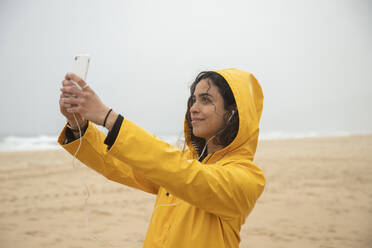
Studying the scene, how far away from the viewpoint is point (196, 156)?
1863 mm

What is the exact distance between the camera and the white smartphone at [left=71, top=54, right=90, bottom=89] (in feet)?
3.86

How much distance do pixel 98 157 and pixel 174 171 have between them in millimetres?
765

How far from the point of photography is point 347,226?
5.08 metres

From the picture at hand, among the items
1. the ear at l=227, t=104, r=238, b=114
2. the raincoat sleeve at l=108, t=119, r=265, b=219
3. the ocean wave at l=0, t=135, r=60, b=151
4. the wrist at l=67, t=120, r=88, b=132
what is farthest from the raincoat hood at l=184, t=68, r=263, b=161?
the ocean wave at l=0, t=135, r=60, b=151

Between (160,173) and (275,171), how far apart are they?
10.4 meters

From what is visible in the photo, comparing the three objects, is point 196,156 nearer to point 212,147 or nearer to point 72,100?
point 212,147

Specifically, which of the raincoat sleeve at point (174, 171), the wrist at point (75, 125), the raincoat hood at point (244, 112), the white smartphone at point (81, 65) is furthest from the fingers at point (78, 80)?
the raincoat hood at point (244, 112)

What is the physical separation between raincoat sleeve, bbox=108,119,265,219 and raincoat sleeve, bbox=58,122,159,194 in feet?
1.86

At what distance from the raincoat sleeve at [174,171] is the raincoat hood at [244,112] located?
322mm

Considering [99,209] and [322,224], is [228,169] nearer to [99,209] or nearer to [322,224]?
[322,224]

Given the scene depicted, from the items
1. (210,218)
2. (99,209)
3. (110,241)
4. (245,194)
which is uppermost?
(245,194)

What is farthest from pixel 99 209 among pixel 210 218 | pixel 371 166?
pixel 371 166

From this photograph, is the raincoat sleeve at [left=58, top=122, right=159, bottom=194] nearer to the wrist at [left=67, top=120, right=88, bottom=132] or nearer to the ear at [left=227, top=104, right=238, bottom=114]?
the wrist at [left=67, top=120, right=88, bottom=132]

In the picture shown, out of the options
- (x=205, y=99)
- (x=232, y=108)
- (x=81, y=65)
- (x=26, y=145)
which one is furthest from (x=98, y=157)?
(x=26, y=145)
